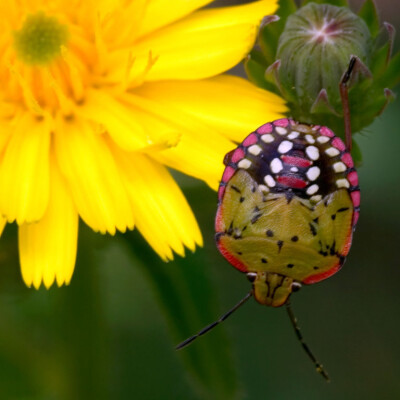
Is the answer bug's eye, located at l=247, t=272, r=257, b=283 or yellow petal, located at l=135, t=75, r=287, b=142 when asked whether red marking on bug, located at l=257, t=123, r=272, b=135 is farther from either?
bug's eye, located at l=247, t=272, r=257, b=283

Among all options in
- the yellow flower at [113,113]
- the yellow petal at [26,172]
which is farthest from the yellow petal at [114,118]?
the yellow petal at [26,172]

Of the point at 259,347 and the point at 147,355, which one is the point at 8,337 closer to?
the point at 147,355

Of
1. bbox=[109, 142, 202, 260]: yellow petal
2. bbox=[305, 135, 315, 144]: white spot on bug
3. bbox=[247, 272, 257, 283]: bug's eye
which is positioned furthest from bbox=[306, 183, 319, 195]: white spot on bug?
bbox=[109, 142, 202, 260]: yellow petal

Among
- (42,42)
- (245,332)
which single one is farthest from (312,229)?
(245,332)

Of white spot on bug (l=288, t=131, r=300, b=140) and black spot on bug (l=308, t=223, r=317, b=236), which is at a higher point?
white spot on bug (l=288, t=131, r=300, b=140)

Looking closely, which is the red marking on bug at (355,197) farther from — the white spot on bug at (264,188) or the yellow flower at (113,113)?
the yellow flower at (113,113)

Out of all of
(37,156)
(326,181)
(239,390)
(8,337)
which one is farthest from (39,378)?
(326,181)
